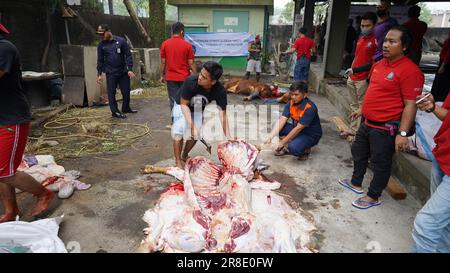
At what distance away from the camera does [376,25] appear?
4.69 meters

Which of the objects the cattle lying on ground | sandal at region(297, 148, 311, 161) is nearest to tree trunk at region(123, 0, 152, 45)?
the cattle lying on ground

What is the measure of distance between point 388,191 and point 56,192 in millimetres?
3800

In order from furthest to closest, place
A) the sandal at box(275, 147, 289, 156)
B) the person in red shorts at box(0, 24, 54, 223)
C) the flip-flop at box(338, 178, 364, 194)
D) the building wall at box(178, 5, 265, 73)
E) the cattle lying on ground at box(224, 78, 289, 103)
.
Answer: the building wall at box(178, 5, 265, 73) < the cattle lying on ground at box(224, 78, 289, 103) < the sandal at box(275, 147, 289, 156) < the flip-flop at box(338, 178, 364, 194) < the person in red shorts at box(0, 24, 54, 223)

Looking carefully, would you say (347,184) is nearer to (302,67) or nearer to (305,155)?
(305,155)

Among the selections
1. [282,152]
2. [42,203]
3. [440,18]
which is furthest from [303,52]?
[440,18]

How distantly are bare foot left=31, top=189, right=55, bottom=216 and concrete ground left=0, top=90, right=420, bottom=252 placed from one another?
10 centimetres

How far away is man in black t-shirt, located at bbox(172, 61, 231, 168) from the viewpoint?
367cm

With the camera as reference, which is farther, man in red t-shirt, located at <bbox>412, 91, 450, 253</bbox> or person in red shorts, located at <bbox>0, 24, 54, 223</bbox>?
person in red shorts, located at <bbox>0, 24, 54, 223</bbox>

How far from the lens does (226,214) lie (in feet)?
9.43

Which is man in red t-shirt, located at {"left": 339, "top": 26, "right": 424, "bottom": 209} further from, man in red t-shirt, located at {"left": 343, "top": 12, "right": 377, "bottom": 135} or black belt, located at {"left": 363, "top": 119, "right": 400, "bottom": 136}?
man in red t-shirt, located at {"left": 343, "top": 12, "right": 377, "bottom": 135}

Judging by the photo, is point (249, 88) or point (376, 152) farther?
point (249, 88)

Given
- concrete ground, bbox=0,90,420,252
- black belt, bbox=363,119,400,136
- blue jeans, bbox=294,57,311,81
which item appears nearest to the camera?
concrete ground, bbox=0,90,420,252

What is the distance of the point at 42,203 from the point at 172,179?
1.42m

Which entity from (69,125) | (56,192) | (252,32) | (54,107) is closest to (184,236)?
(56,192)
